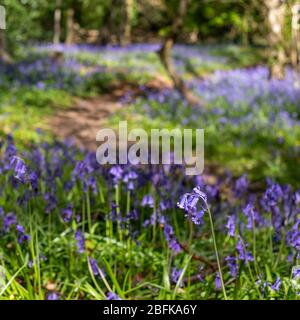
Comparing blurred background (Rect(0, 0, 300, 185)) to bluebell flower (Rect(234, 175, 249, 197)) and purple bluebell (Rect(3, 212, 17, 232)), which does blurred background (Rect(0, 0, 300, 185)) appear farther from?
purple bluebell (Rect(3, 212, 17, 232))

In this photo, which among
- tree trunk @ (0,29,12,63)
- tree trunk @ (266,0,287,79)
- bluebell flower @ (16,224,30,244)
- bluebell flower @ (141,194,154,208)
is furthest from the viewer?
tree trunk @ (0,29,12,63)

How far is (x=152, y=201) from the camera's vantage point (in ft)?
11.2

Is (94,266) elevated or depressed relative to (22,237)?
depressed

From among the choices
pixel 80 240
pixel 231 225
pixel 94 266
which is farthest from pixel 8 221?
pixel 231 225

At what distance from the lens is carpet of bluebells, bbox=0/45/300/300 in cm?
303

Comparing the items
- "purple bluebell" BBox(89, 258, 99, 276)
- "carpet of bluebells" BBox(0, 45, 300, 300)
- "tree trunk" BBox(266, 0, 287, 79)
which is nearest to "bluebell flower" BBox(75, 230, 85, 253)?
"carpet of bluebells" BBox(0, 45, 300, 300)

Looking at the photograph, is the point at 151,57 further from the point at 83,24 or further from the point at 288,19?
the point at 83,24

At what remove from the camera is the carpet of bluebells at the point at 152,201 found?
119 inches

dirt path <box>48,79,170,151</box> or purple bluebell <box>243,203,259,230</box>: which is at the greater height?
dirt path <box>48,79,170,151</box>

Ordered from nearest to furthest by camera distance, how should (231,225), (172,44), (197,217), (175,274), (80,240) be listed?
(197,217), (231,225), (175,274), (80,240), (172,44)

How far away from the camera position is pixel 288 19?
16.0 metres

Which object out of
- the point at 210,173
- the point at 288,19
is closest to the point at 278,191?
the point at 210,173

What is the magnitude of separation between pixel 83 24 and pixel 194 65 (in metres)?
14.9

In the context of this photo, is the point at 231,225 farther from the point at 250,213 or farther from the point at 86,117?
the point at 86,117
